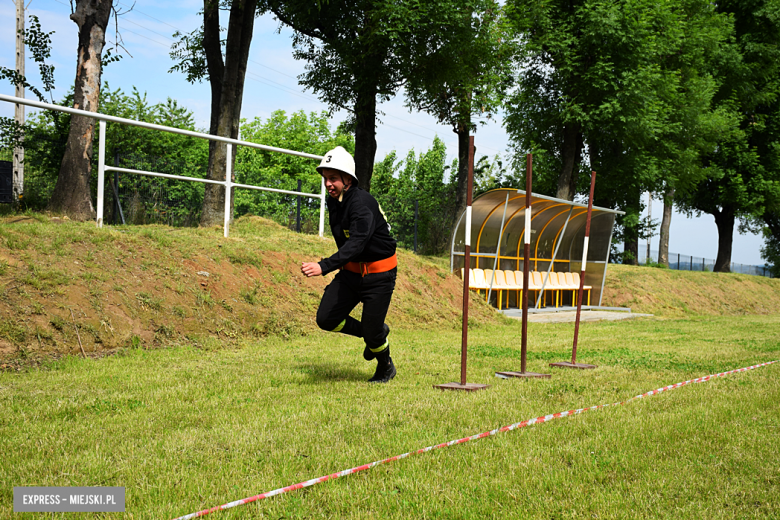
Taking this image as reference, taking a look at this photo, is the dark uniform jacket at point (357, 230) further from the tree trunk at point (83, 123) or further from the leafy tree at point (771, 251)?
the leafy tree at point (771, 251)

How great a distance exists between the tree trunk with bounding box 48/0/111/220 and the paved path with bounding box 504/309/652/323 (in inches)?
440

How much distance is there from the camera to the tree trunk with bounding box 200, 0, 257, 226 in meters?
14.0

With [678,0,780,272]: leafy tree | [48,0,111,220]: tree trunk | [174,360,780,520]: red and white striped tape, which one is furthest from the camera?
[678,0,780,272]: leafy tree

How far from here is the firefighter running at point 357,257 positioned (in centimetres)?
585

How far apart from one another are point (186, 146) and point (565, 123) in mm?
17379

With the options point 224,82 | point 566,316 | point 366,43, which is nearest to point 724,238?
point 566,316

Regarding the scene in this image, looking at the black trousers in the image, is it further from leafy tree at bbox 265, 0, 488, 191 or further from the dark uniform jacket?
leafy tree at bbox 265, 0, 488, 191

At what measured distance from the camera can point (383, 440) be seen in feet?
13.6

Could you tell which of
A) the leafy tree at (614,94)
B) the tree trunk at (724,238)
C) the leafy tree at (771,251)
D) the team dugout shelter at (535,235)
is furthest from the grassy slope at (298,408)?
the leafy tree at (771,251)

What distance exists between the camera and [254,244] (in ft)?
40.3

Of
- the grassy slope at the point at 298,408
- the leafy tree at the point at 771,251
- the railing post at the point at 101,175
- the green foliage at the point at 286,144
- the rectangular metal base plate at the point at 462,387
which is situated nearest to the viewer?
the grassy slope at the point at 298,408

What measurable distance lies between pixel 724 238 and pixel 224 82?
3626 centimetres

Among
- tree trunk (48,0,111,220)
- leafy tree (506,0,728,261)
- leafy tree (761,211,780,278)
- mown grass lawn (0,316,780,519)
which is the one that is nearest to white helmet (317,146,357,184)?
mown grass lawn (0,316,780,519)

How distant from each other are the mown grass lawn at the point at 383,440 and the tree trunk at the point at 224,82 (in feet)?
22.7
